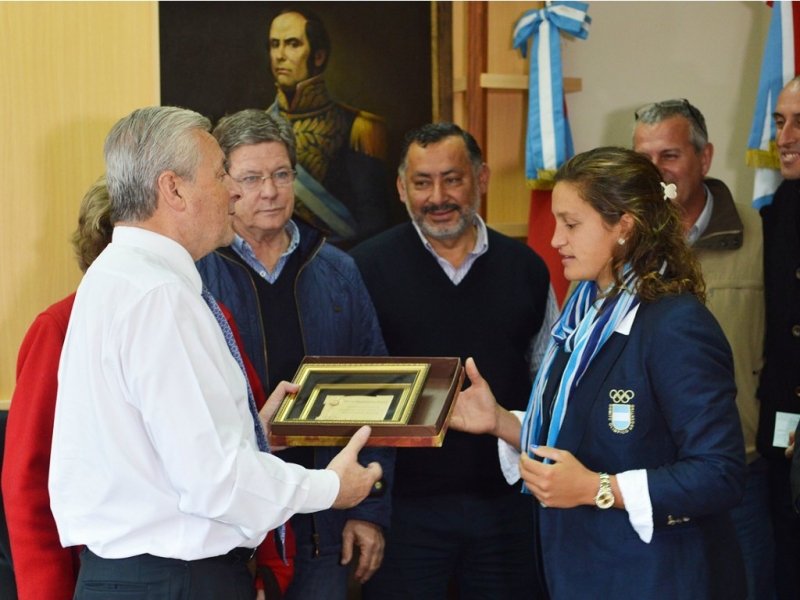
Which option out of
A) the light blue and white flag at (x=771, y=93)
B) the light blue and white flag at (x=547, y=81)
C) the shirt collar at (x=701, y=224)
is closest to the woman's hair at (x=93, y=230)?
the shirt collar at (x=701, y=224)

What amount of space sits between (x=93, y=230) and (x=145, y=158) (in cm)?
47

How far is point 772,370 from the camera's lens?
3.05 metres

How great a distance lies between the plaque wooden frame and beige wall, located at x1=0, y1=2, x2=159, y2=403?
1.23 meters

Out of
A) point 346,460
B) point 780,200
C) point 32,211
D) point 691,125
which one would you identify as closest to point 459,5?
point 691,125

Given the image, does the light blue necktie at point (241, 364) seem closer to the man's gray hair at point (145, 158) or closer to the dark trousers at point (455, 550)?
the man's gray hair at point (145, 158)

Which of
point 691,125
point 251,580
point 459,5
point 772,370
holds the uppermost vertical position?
point 459,5

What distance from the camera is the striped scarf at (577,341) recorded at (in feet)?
6.95

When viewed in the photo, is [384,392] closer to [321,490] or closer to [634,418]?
[321,490]

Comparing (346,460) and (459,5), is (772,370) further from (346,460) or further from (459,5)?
(459,5)

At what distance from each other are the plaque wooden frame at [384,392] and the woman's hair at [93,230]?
1.95ft

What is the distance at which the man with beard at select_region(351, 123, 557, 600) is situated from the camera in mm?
2988

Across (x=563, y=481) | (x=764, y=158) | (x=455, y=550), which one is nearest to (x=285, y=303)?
(x=455, y=550)

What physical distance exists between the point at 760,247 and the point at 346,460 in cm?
183

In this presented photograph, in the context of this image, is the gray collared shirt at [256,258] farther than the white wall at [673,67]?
No
